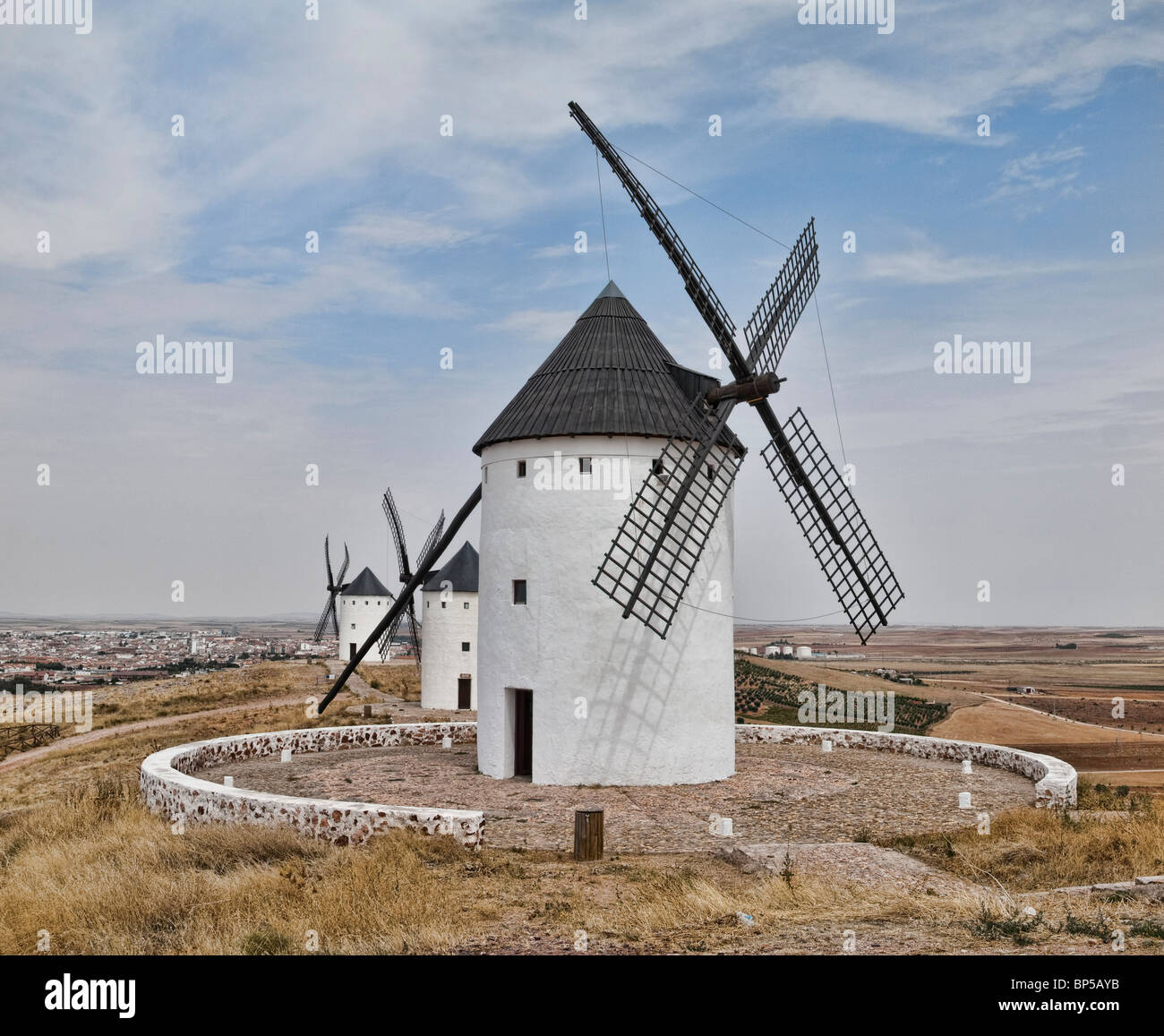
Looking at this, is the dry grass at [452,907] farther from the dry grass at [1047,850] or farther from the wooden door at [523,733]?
the wooden door at [523,733]

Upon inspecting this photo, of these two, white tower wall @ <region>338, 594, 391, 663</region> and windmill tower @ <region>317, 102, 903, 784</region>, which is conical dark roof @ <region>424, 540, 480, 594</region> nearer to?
windmill tower @ <region>317, 102, 903, 784</region>

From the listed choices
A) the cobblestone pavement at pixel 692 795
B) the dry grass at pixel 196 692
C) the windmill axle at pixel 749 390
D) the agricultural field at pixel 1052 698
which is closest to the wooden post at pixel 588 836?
the cobblestone pavement at pixel 692 795

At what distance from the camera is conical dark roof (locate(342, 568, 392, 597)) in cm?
5125

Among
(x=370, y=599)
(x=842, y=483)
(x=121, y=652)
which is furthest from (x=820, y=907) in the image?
(x=121, y=652)

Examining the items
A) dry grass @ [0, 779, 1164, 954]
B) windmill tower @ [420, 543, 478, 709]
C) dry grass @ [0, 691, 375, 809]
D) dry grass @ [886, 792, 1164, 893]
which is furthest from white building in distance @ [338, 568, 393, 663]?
dry grass @ [886, 792, 1164, 893]

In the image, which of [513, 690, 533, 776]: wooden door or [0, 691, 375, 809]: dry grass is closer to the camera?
[513, 690, 533, 776]: wooden door

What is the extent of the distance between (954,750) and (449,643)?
54.8 feet

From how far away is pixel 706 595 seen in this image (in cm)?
1628

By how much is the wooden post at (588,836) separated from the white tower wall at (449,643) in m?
20.8

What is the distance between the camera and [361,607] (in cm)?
5084

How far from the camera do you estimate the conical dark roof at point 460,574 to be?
31719 millimetres

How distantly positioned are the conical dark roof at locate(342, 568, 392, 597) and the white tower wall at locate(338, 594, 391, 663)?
20cm

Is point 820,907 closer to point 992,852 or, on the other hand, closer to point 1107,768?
point 992,852

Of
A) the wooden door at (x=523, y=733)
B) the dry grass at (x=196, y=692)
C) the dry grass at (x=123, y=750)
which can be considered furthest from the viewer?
the dry grass at (x=196, y=692)
